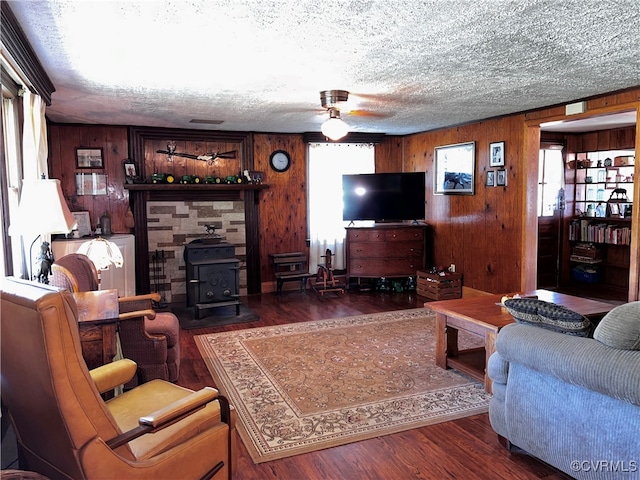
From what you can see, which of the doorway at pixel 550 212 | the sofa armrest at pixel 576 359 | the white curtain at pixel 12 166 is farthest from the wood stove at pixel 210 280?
the doorway at pixel 550 212

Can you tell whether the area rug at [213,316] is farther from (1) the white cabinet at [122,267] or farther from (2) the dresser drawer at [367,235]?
(2) the dresser drawer at [367,235]

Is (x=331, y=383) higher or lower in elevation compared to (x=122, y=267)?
lower

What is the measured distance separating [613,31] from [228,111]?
11.4 ft

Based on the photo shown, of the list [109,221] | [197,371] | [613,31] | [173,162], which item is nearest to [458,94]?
[613,31]

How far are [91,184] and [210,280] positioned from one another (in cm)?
200

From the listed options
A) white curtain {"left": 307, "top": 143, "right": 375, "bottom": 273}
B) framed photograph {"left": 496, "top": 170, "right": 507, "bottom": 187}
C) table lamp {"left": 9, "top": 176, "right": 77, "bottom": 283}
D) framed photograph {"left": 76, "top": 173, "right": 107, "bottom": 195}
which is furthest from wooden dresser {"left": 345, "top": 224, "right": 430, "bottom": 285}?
table lamp {"left": 9, "top": 176, "right": 77, "bottom": 283}

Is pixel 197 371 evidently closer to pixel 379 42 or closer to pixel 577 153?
pixel 379 42

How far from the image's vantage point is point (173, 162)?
21.1ft

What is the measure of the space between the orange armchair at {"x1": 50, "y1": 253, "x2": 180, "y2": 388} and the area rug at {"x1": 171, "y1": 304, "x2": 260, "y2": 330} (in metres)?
1.57

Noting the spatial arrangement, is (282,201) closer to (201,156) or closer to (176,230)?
(201,156)

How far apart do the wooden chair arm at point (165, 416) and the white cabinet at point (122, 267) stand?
3948mm

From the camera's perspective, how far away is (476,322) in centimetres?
337

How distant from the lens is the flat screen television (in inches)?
271

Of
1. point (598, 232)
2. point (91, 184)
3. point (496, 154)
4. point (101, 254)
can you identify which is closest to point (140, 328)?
point (101, 254)
